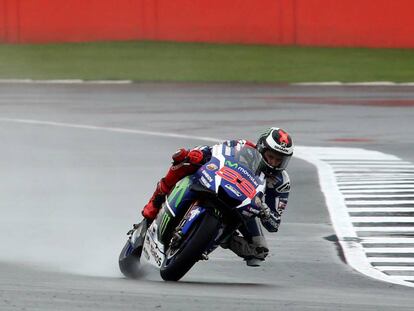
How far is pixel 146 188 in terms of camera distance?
54.5ft

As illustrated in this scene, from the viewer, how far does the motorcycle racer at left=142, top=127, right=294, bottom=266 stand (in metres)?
10.2

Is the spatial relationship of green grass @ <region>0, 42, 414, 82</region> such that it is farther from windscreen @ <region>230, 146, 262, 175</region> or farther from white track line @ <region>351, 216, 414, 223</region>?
windscreen @ <region>230, 146, 262, 175</region>

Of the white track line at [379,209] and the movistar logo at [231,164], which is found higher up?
the movistar logo at [231,164]

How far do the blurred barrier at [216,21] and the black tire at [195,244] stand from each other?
27334 millimetres

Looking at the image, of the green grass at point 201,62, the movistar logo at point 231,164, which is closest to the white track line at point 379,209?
the movistar logo at point 231,164

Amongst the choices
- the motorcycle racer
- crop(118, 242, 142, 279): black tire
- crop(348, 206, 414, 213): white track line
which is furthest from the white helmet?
crop(348, 206, 414, 213): white track line

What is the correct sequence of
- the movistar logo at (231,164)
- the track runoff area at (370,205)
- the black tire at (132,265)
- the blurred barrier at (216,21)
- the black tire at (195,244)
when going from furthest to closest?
the blurred barrier at (216,21) → the track runoff area at (370,205) → the black tire at (132,265) → the movistar logo at (231,164) → the black tire at (195,244)

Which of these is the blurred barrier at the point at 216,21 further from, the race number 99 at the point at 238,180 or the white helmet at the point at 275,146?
the race number 99 at the point at 238,180

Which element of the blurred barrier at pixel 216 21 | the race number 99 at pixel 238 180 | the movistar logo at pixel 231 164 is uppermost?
the movistar logo at pixel 231 164

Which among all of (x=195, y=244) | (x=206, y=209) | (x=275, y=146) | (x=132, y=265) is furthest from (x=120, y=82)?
(x=195, y=244)

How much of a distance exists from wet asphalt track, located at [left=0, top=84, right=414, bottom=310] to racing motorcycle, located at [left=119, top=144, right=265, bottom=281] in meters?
0.25

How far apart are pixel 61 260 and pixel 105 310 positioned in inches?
153

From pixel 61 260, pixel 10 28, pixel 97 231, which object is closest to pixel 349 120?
pixel 97 231

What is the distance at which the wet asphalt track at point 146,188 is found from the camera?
29.6ft
